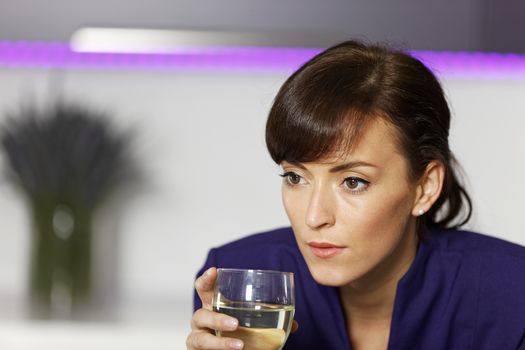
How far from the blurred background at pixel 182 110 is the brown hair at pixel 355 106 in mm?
1181

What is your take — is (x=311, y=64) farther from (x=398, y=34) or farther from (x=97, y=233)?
(x=97, y=233)

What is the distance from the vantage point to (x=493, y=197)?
3219 mm

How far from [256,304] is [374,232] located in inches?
17.2

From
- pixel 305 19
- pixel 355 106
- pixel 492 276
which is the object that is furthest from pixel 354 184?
pixel 305 19

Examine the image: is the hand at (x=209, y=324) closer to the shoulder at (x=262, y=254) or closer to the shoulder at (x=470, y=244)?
the shoulder at (x=262, y=254)

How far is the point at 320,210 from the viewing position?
1708 mm

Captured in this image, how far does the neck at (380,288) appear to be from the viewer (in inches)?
79.7

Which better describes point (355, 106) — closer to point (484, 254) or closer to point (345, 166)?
point (345, 166)

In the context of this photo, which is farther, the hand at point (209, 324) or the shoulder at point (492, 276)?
the shoulder at point (492, 276)

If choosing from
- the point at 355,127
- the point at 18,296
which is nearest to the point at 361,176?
the point at 355,127

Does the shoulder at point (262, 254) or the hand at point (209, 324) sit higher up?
the shoulder at point (262, 254)

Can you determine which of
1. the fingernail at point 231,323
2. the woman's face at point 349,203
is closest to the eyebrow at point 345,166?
the woman's face at point 349,203

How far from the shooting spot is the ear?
1934mm

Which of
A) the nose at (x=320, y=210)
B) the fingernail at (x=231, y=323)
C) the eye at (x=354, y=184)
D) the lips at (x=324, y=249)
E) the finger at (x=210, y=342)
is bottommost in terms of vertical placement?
the finger at (x=210, y=342)
